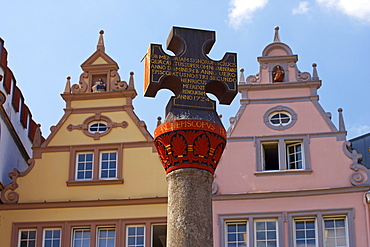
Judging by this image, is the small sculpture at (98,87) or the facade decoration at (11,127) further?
the small sculpture at (98,87)

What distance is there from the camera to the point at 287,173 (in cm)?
2606

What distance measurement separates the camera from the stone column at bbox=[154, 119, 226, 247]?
16.7 m

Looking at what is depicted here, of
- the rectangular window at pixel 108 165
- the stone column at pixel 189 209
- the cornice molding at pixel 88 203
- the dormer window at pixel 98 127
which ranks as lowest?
the stone column at pixel 189 209

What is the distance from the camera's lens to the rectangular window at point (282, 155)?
86.7 ft

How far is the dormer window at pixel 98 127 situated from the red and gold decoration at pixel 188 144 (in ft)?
34.1

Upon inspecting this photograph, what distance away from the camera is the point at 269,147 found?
27000 millimetres

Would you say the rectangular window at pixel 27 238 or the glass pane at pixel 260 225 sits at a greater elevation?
the glass pane at pixel 260 225

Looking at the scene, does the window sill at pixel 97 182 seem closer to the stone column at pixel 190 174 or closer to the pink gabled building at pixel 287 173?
the pink gabled building at pixel 287 173

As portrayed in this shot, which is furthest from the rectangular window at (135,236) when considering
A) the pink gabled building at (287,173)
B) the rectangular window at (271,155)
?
the rectangular window at (271,155)

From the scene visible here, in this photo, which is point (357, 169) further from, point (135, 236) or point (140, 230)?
point (135, 236)

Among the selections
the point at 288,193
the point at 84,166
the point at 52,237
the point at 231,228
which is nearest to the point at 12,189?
the point at 52,237

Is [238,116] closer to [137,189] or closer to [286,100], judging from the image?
[286,100]

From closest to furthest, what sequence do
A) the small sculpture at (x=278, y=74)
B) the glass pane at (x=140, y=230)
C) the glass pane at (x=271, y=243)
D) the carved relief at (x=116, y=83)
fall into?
the glass pane at (x=271, y=243)
the glass pane at (x=140, y=230)
the small sculpture at (x=278, y=74)
the carved relief at (x=116, y=83)

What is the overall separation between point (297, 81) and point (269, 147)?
2377mm
